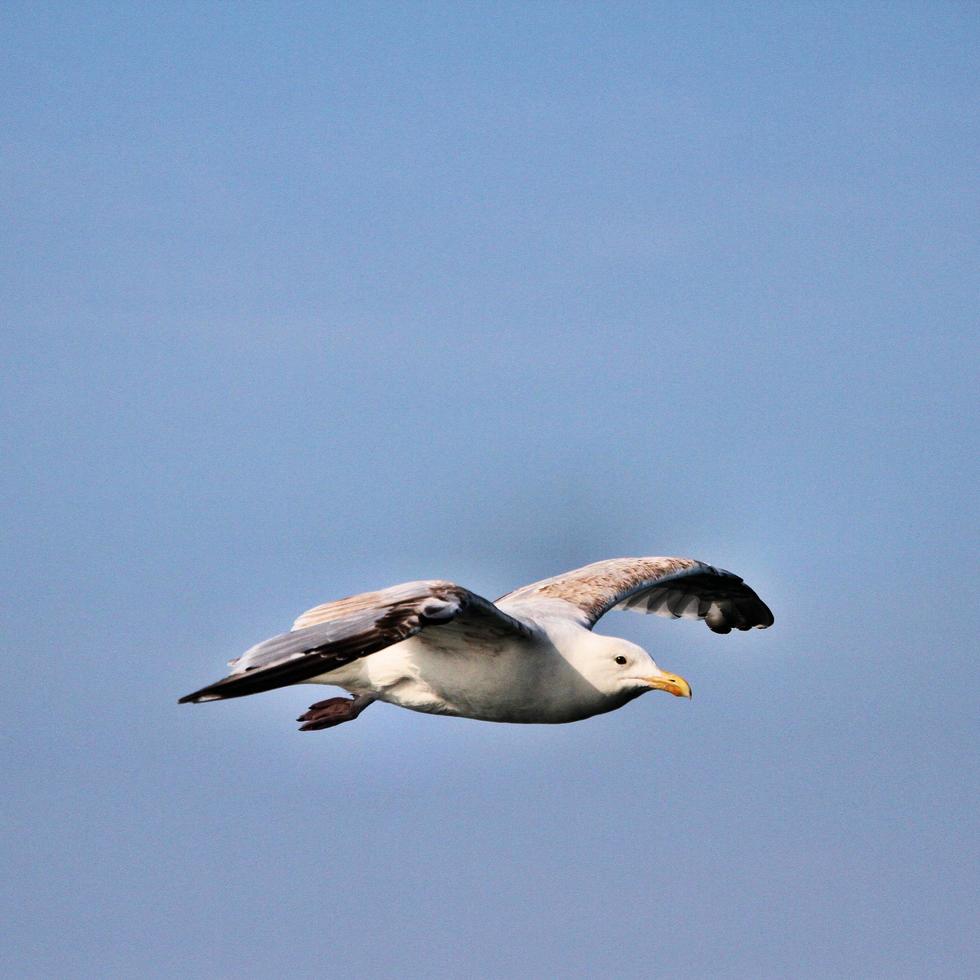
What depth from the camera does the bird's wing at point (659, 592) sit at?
85.2 ft

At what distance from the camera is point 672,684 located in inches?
862

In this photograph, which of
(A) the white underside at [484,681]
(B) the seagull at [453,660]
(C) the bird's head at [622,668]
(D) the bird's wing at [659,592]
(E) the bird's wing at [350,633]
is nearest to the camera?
(E) the bird's wing at [350,633]

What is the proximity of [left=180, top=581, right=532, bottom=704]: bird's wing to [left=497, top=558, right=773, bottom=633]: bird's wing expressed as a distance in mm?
4683

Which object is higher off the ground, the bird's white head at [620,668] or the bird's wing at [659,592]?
the bird's wing at [659,592]

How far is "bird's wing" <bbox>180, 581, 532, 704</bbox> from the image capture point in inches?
734

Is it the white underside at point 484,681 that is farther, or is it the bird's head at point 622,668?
the bird's head at point 622,668

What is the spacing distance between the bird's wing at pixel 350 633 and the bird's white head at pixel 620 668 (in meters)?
1.88

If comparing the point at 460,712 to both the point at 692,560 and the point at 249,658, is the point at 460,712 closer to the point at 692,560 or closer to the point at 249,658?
the point at 249,658

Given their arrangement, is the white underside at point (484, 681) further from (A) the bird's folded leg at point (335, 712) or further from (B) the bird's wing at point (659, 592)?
(B) the bird's wing at point (659, 592)

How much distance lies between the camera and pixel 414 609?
19.3 m

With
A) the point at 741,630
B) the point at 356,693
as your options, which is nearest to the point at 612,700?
the point at 356,693

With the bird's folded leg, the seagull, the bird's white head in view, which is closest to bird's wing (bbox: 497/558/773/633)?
the seagull

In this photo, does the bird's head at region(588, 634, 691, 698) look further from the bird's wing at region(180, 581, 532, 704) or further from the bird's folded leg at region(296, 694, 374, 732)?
the bird's folded leg at region(296, 694, 374, 732)

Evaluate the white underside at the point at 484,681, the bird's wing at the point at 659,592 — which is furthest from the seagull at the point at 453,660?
the bird's wing at the point at 659,592
